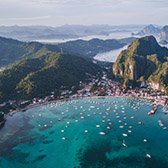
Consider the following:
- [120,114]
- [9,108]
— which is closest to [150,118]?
[120,114]

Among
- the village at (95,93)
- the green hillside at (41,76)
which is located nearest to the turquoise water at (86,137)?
the village at (95,93)

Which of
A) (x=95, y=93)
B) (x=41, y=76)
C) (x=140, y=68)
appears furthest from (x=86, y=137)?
(x=140, y=68)

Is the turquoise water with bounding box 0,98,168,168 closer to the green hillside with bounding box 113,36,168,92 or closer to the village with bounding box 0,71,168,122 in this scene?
the village with bounding box 0,71,168,122

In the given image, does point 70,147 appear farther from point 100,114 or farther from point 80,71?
point 80,71

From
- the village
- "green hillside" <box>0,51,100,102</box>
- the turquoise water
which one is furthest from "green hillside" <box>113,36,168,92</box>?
the turquoise water

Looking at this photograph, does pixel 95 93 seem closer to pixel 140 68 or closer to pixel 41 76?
pixel 41 76

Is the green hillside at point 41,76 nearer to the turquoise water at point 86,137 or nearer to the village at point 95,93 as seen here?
the village at point 95,93
